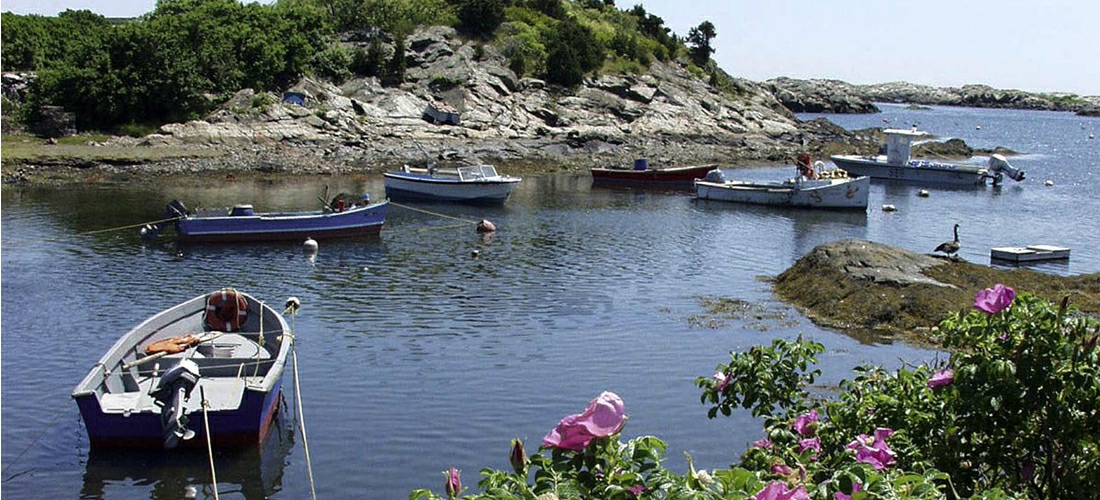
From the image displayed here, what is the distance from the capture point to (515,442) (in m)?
4.76

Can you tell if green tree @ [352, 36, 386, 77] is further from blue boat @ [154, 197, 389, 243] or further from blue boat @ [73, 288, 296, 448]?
blue boat @ [73, 288, 296, 448]

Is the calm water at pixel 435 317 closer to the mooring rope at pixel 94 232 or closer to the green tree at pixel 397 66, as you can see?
the mooring rope at pixel 94 232

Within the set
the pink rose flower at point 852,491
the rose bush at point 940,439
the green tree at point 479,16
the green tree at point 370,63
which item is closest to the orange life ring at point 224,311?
the rose bush at point 940,439

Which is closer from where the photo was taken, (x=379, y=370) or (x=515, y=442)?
(x=515, y=442)

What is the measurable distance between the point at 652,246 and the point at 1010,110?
602 feet

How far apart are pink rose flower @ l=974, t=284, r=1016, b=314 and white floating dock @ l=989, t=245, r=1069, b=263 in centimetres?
2746

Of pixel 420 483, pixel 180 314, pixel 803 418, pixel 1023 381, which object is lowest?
pixel 420 483

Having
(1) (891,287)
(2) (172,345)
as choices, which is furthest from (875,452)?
(1) (891,287)

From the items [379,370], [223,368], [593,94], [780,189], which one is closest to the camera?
[223,368]

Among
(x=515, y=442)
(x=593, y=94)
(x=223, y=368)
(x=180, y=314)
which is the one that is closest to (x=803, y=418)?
(x=515, y=442)

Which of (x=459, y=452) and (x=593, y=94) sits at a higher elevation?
(x=593, y=94)

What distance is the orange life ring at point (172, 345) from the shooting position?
1661 cm

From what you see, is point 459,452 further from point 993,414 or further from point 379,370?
point 993,414

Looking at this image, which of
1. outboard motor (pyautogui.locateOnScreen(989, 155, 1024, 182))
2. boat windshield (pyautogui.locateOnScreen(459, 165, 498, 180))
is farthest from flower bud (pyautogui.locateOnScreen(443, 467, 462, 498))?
outboard motor (pyautogui.locateOnScreen(989, 155, 1024, 182))
